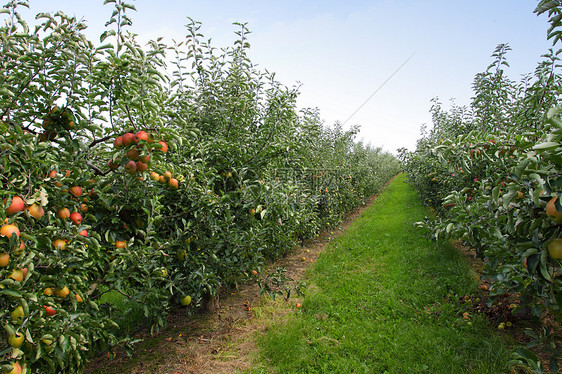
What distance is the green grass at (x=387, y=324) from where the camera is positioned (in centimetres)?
255

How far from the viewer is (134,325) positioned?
3.17m

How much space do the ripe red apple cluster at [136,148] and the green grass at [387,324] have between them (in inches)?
75.8

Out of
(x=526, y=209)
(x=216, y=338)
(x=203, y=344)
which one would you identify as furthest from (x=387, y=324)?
(x=526, y=209)

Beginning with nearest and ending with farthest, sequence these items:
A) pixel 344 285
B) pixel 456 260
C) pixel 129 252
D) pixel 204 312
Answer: pixel 129 252, pixel 204 312, pixel 344 285, pixel 456 260

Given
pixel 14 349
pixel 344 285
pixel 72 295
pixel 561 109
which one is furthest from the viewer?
pixel 344 285

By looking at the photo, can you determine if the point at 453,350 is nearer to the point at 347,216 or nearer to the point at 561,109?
the point at 561,109

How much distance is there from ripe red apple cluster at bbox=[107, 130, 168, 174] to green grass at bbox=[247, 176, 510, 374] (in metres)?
1.93

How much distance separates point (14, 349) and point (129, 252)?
0.75 meters

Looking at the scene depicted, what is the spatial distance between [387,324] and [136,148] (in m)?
2.97

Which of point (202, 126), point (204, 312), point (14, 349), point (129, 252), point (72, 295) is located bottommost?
point (204, 312)

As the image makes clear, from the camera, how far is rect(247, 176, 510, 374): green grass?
2553mm

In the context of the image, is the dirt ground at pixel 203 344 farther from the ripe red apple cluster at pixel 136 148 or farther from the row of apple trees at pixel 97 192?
the ripe red apple cluster at pixel 136 148

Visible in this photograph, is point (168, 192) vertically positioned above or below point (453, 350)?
above

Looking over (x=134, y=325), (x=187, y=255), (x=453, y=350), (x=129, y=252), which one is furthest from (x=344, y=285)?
(x=129, y=252)
